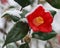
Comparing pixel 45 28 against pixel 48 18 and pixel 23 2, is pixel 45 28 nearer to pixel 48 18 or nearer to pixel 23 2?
pixel 48 18

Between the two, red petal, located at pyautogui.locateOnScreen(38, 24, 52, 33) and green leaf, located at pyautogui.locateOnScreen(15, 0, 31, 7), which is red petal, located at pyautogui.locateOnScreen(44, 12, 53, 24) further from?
green leaf, located at pyautogui.locateOnScreen(15, 0, 31, 7)

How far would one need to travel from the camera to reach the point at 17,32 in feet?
2.68

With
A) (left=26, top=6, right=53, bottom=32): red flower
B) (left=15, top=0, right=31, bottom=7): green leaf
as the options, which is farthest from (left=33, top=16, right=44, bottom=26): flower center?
(left=15, top=0, right=31, bottom=7): green leaf

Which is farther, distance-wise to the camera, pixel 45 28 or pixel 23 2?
pixel 23 2

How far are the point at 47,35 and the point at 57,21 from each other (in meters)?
0.35

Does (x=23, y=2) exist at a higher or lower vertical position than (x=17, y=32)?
higher

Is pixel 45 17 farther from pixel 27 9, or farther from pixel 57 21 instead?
pixel 57 21

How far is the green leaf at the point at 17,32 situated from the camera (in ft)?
2.64

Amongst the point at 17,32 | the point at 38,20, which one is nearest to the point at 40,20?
the point at 38,20

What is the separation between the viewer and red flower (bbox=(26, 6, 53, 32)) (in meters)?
0.78

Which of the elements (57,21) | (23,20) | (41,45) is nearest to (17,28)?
(23,20)

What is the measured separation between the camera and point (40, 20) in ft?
2.64

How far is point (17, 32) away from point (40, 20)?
0.37 feet

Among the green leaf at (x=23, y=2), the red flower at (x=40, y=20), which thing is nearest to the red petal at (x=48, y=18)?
the red flower at (x=40, y=20)
